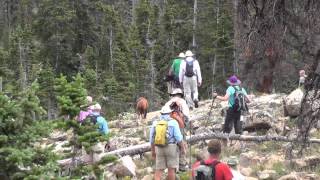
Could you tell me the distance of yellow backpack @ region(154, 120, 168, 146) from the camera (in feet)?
30.0

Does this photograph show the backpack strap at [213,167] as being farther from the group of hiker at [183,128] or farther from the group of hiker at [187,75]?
the group of hiker at [187,75]

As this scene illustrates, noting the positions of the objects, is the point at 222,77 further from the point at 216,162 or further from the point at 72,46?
the point at 216,162

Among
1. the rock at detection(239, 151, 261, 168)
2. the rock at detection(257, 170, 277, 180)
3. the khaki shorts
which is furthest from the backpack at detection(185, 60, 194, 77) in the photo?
the khaki shorts

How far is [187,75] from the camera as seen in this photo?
1453 cm

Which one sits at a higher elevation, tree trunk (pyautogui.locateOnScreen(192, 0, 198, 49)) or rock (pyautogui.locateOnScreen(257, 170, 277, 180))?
tree trunk (pyautogui.locateOnScreen(192, 0, 198, 49))

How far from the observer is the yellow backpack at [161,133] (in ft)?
30.0

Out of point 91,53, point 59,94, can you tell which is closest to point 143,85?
point 91,53

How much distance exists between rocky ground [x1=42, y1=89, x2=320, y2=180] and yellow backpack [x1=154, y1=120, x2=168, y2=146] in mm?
708

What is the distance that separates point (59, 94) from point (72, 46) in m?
47.7

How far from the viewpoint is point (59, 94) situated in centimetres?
771

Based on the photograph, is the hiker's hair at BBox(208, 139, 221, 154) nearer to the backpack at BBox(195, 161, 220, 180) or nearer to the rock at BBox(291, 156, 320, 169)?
the backpack at BBox(195, 161, 220, 180)

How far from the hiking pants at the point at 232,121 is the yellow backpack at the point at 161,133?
3.86 m

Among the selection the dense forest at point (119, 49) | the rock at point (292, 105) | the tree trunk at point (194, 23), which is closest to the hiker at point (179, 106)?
the rock at point (292, 105)

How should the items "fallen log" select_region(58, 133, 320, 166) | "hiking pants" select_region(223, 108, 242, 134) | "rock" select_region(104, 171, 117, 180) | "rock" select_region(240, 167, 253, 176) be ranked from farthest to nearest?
"hiking pants" select_region(223, 108, 242, 134)
"fallen log" select_region(58, 133, 320, 166)
"rock" select_region(240, 167, 253, 176)
"rock" select_region(104, 171, 117, 180)
